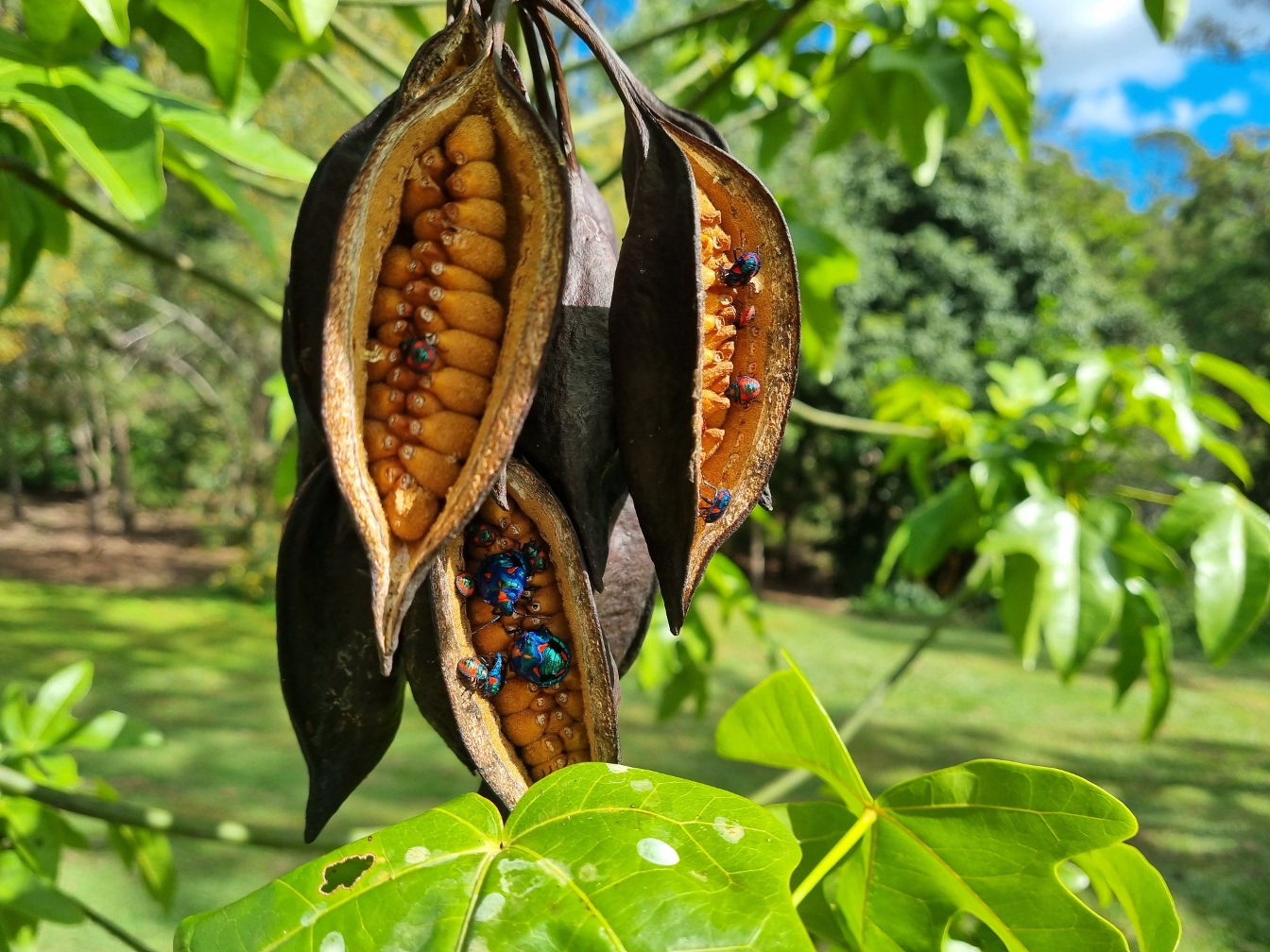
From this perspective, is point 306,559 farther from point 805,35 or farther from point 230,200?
point 805,35

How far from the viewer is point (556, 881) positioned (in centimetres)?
51

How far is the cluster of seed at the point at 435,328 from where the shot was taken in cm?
53

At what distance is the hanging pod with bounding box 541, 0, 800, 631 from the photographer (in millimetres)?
535

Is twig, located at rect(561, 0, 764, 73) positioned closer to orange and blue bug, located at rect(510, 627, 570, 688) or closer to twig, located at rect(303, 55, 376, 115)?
twig, located at rect(303, 55, 376, 115)

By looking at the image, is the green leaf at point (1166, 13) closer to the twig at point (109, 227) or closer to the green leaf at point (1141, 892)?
the green leaf at point (1141, 892)

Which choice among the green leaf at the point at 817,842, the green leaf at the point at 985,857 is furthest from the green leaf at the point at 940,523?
the green leaf at the point at 985,857

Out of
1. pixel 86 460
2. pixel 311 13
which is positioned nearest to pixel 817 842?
pixel 311 13

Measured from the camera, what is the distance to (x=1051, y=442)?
6.38ft

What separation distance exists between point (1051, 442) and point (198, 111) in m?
1.63

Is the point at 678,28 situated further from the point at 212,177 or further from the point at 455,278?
the point at 455,278

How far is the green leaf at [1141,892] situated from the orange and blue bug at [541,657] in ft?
1.32

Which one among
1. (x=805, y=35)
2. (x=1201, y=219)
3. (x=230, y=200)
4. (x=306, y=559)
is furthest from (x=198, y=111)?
(x=1201, y=219)

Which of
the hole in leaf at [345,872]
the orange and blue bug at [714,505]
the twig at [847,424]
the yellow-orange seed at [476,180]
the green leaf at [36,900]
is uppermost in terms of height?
Result: the yellow-orange seed at [476,180]

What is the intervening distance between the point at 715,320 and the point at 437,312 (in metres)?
0.17
